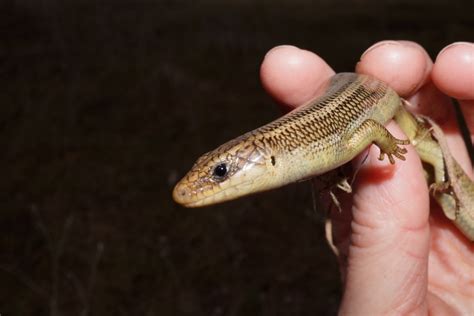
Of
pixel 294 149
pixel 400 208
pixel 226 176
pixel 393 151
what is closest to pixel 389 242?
pixel 400 208

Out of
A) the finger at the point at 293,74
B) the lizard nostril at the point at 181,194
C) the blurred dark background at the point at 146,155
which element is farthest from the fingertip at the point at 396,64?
the blurred dark background at the point at 146,155

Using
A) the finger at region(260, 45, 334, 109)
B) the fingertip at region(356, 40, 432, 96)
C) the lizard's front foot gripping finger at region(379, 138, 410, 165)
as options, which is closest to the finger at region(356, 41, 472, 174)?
the fingertip at region(356, 40, 432, 96)

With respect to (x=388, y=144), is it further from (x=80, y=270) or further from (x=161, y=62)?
(x=161, y=62)

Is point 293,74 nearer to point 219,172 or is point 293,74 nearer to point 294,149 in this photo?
point 294,149

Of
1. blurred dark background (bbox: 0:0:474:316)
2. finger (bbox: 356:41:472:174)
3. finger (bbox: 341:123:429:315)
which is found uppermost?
finger (bbox: 356:41:472:174)

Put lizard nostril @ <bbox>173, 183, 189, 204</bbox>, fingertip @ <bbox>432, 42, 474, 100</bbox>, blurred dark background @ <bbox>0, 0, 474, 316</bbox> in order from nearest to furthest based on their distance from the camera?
lizard nostril @ <bbox>173, 183, 189, 204</bbox>
fingertip @ <bbox>432, 42, 474, 100</bbox>
blurred dark background @ <bbox>0, 0, 474, 316</bbox>

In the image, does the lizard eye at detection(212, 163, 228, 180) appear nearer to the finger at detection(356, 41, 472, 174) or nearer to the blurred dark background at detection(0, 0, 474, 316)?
the finger at detection(356, 41, 472, 174)
